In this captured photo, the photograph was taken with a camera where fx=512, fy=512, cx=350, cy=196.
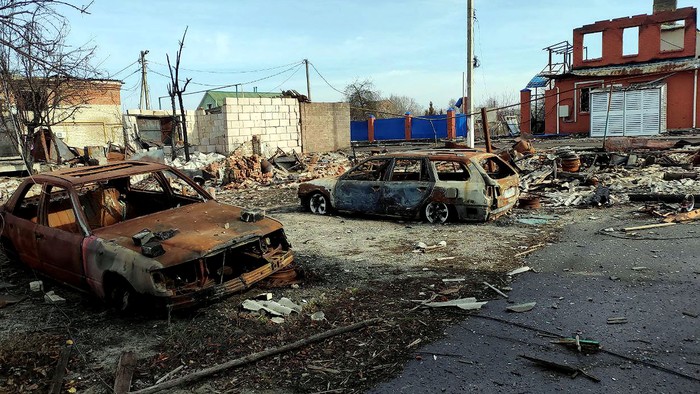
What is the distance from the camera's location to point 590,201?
1066cm

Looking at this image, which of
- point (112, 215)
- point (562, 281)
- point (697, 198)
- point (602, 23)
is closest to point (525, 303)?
point (562, 281)

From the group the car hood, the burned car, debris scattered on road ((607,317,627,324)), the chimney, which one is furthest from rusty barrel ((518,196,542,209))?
the chimney

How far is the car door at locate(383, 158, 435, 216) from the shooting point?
9281mm

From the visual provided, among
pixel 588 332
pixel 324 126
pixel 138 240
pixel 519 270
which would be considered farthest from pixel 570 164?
pixel 324 126

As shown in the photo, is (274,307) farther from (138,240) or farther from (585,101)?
(585,101)

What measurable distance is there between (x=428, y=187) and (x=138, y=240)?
18.0 ft

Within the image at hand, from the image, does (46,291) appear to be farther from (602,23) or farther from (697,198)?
(602,23)

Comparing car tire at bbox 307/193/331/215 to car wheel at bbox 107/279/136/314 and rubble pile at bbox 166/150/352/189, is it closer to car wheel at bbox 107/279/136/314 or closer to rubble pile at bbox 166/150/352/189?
car wheel at bbox 107/279/136/314

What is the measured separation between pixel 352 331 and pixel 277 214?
22.8 ft

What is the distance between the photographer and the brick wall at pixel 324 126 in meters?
24.9

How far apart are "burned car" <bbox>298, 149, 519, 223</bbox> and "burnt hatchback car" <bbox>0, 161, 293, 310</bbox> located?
3.80 meters

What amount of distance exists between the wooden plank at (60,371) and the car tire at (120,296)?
68cm

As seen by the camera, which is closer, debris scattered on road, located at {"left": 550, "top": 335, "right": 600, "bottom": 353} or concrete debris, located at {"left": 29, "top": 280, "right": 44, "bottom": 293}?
debris scattered on road, located at {"left": 550, "top": 335, "right": 600, "bottom": 353}

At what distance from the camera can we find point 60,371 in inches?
156
